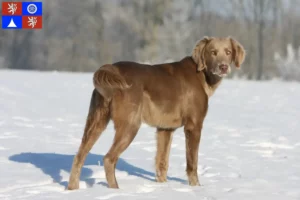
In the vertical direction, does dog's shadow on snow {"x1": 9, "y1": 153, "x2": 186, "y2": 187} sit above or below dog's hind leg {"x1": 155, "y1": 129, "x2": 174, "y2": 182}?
below

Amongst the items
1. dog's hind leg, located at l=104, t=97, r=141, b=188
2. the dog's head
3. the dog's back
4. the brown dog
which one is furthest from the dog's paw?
the dog's head

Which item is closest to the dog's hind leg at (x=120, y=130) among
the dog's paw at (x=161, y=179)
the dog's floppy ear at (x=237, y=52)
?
the dog's paw at (x=161, y=179)

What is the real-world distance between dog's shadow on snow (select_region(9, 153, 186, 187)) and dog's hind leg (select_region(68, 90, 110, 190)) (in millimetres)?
396

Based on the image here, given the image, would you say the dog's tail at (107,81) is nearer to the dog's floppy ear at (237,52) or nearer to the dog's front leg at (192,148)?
the dog's front leg at (192,148)

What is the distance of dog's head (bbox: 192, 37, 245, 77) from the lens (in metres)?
6.12

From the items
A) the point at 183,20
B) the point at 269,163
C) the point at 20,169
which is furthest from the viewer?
the point at 183,20

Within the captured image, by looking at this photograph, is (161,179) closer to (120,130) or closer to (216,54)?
(120,130)

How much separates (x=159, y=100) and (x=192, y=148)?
0.67 meters

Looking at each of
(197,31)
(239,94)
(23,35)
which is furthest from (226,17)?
(239,94)

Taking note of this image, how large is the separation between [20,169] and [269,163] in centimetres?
332

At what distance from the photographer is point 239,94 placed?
1794 cm

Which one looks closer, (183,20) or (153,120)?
(153,120)

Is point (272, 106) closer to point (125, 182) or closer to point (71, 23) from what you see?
point (125, 182)

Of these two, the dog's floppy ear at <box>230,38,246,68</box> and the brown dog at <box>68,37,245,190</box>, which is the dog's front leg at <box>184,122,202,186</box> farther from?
the dog's floppy ear at <box>230,38,246,68</box>
